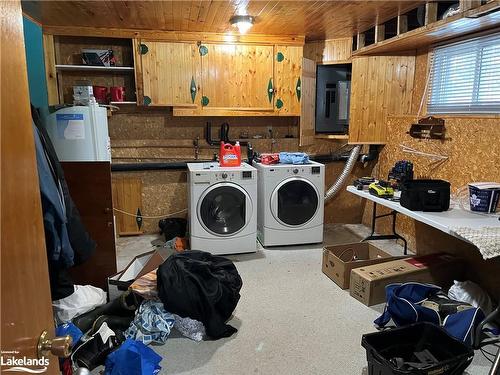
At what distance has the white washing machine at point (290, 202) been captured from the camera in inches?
149

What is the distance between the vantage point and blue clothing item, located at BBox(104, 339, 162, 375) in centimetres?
190

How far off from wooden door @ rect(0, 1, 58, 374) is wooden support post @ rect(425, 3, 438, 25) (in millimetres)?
3069

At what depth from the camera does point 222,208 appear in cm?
367

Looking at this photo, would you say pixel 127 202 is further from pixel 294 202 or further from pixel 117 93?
pixel 294 202

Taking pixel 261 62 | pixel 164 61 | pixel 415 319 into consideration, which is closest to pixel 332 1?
pixel 261 62

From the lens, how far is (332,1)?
2.94 m

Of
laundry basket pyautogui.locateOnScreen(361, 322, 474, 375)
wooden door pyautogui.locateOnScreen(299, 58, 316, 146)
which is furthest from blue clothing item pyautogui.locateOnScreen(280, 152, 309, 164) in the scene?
laundry basket pyautogui.locateOnScreen(361, 322, 474, 375)

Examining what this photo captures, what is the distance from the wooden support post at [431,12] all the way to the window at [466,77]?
17.9 inches

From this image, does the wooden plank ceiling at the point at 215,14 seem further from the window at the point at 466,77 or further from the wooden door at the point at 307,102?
the window at the point at 466,77

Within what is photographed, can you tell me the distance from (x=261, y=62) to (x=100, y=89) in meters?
1.83

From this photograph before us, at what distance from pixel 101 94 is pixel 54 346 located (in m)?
3.60

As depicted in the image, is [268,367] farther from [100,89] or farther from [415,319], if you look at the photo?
[100,89]

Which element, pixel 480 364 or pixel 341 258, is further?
pixel 341 258

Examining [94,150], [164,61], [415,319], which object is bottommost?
[415,319]
